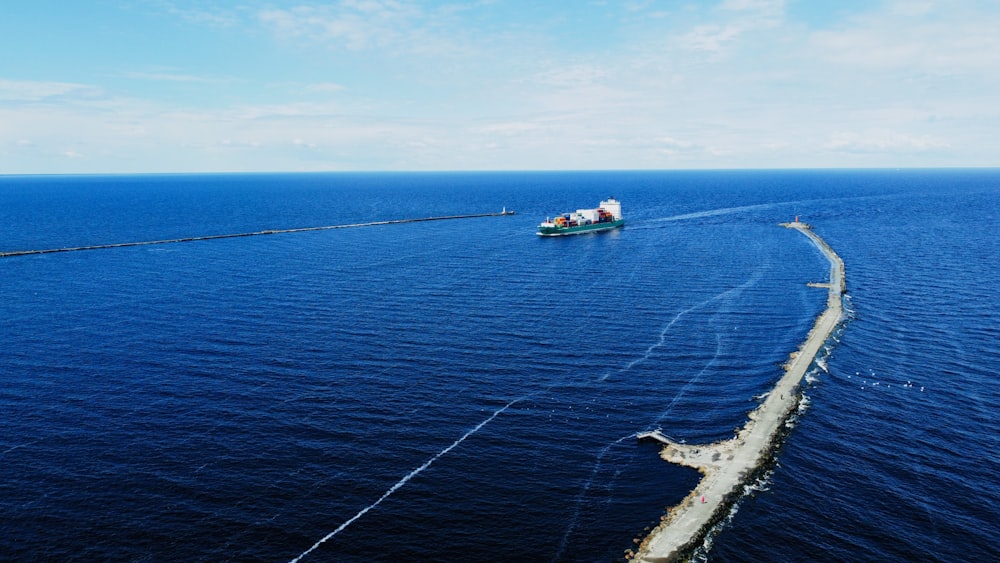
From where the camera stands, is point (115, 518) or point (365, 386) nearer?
point (115, 518)

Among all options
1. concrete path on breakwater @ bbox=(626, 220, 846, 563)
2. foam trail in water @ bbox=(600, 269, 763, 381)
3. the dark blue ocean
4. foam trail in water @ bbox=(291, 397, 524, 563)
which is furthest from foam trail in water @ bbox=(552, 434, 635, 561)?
foam trail in water @ bbox=(600, 269, 763, 381)

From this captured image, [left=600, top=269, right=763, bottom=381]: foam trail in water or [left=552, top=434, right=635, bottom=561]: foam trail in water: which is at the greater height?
[left=600, top=269, right=763, bottom=381]: foam trail in water

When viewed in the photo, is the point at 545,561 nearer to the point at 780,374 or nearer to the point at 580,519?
the point at 580,519

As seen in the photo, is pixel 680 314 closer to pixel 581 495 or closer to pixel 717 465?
pixel 717 465

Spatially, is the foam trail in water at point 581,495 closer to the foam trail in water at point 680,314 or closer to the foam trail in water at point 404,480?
the foam trail in water at point 404,480

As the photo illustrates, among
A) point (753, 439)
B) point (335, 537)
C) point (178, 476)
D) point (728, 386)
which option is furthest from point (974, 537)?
point (178, 476)

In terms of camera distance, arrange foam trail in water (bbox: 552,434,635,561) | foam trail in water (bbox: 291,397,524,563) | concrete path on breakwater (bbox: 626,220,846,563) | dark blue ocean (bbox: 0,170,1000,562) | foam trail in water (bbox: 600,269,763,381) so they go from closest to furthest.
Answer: concrete path on breakwater (bbox: 626,220,846,563) → foam trail in water (bbox: 552,434,635,561) → foam trail in water (bbox: 291,397,524,563) → dark blue ocean (bbox: 0,170,1000,562) → foam trail in water (bbox: 600,269,763,381)

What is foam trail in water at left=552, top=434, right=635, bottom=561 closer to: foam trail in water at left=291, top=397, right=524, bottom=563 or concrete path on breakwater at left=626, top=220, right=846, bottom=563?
concrete path on breakwater at left=626, top=220, right=846, bottom=563

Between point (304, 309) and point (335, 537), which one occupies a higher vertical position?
point (304, 309)
